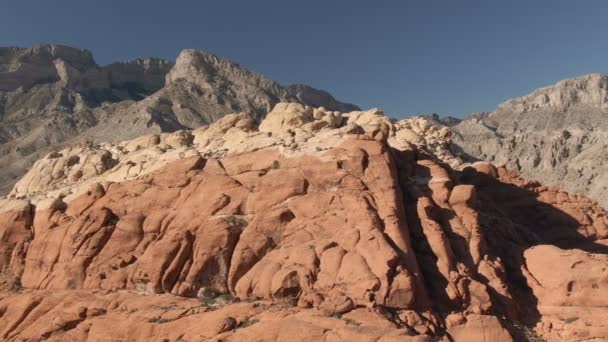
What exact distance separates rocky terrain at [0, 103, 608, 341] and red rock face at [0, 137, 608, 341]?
9 cm

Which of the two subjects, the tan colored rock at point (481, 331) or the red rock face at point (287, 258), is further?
the red rock face at point (287, 258)

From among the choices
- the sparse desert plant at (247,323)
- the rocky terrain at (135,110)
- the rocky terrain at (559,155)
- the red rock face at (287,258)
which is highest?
the rocky terrain at (135,110)

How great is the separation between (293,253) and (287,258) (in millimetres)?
428

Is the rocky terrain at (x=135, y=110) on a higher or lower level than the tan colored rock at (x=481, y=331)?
higher

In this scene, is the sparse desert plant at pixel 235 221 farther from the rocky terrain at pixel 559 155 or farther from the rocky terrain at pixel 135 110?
the rocky terrain at pixel 135 110

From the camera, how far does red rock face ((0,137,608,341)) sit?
93.0 ft

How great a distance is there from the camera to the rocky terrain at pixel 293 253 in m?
28.5

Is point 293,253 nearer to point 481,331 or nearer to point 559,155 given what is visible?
point 481,331

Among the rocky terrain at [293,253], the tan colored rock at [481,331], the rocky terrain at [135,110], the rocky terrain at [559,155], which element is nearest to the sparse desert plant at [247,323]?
the rocky terrain at [293,253]

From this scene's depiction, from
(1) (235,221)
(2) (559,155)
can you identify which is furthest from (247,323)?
(2) (559,155)

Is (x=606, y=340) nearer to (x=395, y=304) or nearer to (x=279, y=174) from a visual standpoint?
(x=395, y=304)

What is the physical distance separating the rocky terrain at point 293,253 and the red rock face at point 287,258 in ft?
0.30

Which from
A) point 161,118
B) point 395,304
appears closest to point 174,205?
point 395,304

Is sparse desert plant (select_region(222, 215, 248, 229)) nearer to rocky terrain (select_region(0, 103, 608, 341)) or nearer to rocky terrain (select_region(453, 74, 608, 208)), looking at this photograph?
rocky terrain (select_region(0, 103, 608, 341))
